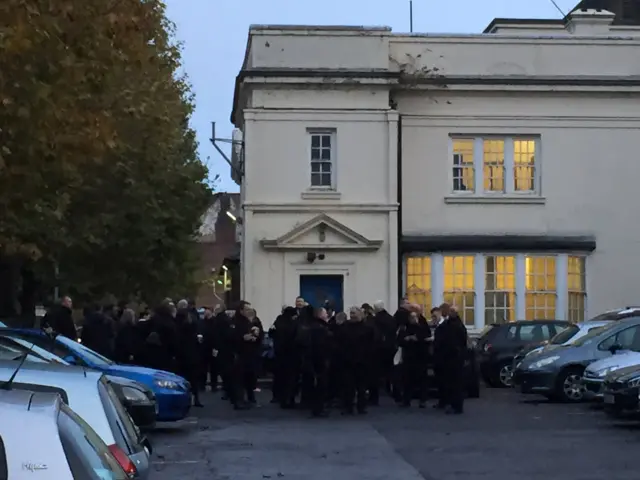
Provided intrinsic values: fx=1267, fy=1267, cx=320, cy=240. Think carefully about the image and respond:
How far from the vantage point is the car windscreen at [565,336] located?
78.5 ft

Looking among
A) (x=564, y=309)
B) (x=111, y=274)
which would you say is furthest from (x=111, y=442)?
(x=111, y=274)

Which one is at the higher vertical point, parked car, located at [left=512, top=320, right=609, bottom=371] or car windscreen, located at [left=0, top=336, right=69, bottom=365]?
parked car, located at [left=512, top=320, right=609, bottom=371]

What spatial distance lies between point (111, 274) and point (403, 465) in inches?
867

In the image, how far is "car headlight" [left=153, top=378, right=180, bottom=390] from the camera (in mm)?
17078

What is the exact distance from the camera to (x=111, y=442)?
23.5 ft

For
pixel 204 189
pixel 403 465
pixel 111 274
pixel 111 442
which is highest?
pixel 204 189

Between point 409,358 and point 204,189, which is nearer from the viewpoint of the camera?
point 409,358

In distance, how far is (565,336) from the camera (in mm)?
24078

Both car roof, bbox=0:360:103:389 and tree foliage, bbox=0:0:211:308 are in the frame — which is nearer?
car roof, bbox=0:360:103:389

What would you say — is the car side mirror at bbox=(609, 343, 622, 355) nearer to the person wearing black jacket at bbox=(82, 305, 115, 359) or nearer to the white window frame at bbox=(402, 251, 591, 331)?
the person wearing black jacket at bbox=(82, 305, 115, 359)

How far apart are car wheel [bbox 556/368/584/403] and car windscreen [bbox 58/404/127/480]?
1733 centimetres

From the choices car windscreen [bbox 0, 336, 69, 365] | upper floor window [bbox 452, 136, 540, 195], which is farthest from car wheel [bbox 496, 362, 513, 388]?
car windscreen [bbox 0, 336, 69, 365]

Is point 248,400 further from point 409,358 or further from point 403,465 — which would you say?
point 403,465

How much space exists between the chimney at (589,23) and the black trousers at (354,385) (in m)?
16.6
